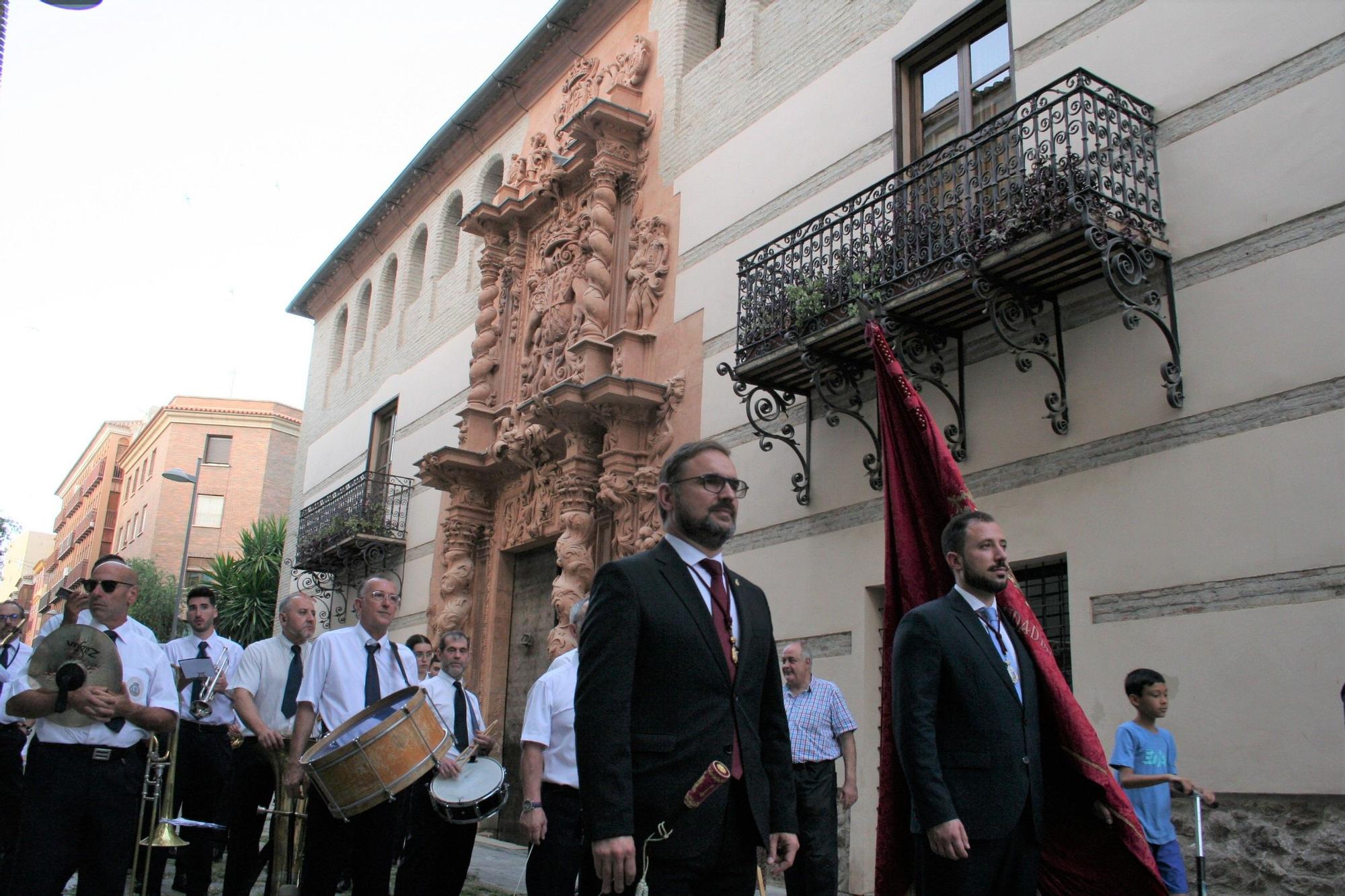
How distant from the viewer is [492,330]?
17.6 m

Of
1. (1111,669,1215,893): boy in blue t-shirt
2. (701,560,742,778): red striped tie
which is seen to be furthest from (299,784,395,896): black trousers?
(1111,669,1215,893): boy in blue t-shirt

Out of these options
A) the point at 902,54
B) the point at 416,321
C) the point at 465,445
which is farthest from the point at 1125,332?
the point at 416,321

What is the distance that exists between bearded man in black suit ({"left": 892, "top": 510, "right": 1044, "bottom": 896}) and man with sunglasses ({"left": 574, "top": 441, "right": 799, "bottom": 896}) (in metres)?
0.56

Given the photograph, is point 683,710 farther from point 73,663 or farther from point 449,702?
point 449,702

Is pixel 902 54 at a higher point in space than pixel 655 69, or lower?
lower

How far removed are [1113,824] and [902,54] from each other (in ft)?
28.8

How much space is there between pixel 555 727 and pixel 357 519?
572 inches

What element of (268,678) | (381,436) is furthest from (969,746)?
(381,436)

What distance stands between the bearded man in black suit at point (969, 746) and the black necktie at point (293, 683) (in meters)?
4.66

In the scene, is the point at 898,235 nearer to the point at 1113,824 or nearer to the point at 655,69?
the point at 1113,824

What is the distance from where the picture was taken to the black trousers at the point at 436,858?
676cm

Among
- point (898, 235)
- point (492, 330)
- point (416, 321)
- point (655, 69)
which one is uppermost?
point (655, 69)

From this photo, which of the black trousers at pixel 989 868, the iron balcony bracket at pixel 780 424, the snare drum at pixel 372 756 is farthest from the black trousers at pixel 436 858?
the iron balcony bracket at pixel 780 424

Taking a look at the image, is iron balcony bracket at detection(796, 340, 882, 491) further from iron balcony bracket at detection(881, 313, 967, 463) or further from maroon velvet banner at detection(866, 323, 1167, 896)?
maroon velvet banner at detection(866, 323, 1167, 896)
